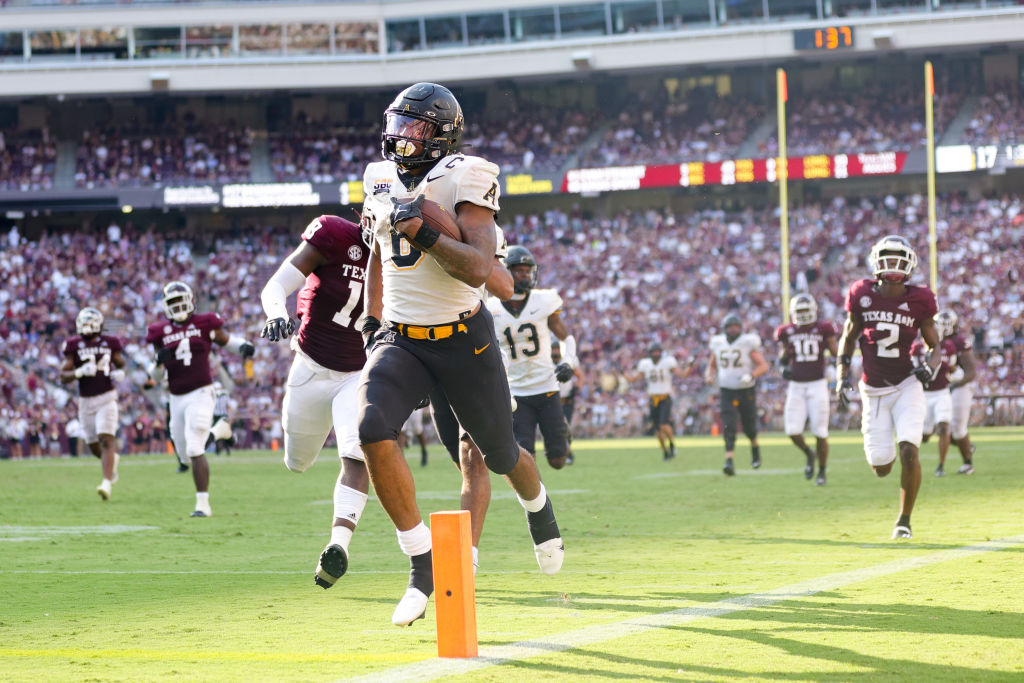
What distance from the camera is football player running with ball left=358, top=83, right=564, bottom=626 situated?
5625 mm

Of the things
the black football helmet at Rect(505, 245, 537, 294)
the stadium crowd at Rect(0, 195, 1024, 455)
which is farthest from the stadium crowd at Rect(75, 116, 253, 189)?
the black football helmet at Rect(505, 245, 537, 294)

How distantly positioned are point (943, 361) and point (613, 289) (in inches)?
777

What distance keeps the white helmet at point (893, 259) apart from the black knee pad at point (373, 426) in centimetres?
538

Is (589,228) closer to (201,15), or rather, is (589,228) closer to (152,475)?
(201,15)

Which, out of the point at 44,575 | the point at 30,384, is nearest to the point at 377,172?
the point at 44,575

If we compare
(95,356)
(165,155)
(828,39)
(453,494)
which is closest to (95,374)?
(95,356)

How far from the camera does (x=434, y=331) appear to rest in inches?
231

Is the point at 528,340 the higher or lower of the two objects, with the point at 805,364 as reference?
higher

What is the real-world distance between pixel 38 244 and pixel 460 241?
38.8 m

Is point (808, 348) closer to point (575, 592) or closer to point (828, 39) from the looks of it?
point (575, 592)

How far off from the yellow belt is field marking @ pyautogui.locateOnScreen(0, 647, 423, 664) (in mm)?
1347

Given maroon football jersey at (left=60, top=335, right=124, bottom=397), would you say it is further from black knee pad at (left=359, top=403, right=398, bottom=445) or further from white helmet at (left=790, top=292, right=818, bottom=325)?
black knee pad at (left=359, top=403, right=398, bottom=445)

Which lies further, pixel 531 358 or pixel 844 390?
pixel 531 358

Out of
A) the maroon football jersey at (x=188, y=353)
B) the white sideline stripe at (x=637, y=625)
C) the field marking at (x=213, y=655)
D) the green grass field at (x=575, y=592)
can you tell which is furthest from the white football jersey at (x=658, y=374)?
the field marking at (x=213, y=655)
